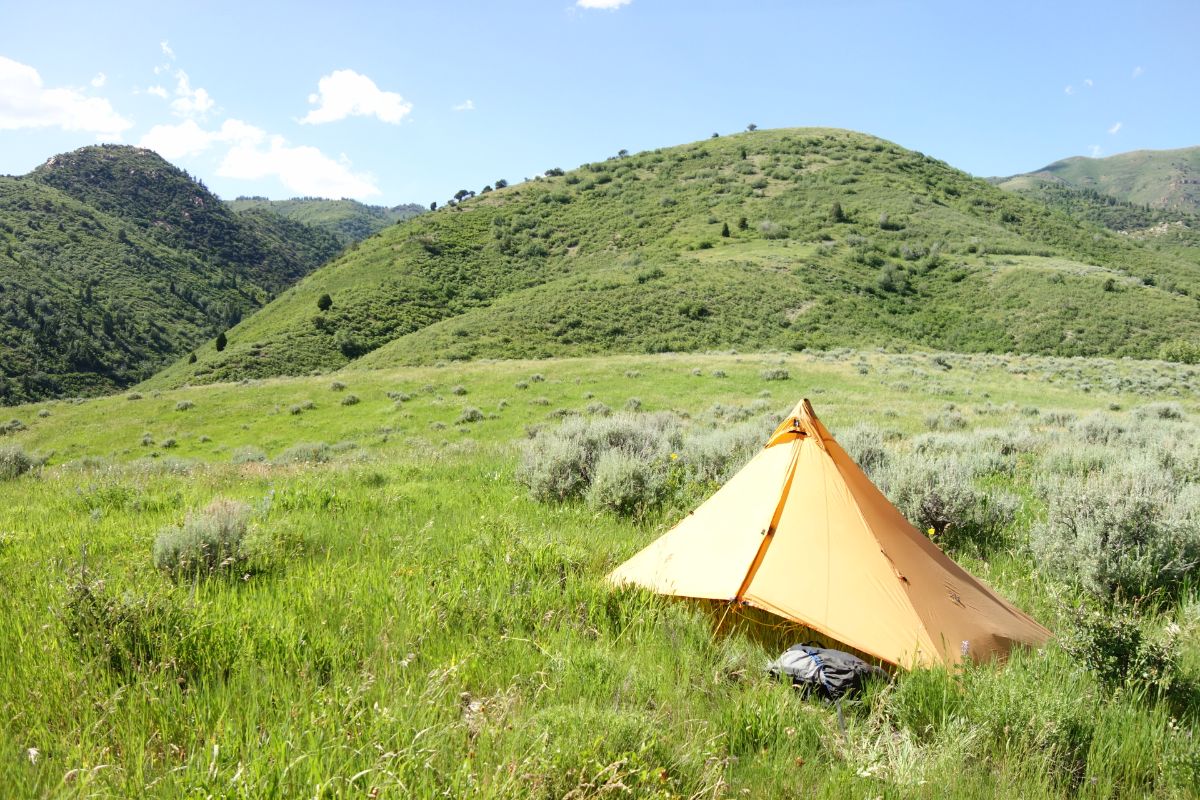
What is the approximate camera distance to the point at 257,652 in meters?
2.98

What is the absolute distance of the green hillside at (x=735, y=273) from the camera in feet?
169

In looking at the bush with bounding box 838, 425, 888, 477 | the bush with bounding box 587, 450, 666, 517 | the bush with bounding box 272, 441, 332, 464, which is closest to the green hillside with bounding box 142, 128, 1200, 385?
the bush with bounding box 272, 441, 332, 464

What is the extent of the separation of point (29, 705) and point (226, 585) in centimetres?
169

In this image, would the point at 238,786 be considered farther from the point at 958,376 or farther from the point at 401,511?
the point at 958,376

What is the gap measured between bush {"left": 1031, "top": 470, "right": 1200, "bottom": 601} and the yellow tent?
1.02 metres

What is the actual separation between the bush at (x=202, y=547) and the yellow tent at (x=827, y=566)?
2705mm

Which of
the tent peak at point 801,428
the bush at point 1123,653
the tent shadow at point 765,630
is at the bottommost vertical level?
the tent shadow at point 765,630

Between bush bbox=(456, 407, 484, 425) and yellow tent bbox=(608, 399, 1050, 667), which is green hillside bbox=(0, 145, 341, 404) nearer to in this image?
bush bbox=(456, 407, 484, 425)

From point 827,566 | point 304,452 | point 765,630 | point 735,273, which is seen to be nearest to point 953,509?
point 827,566

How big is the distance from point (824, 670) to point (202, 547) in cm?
398

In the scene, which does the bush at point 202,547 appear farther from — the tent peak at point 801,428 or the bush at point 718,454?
the bush at point 718,454

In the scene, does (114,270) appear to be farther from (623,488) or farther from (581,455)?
(623,488)

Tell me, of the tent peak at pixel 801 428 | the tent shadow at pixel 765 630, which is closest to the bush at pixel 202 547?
the tent shadow at pixel 765 630

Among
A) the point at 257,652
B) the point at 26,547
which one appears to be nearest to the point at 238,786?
the point at 257,652
